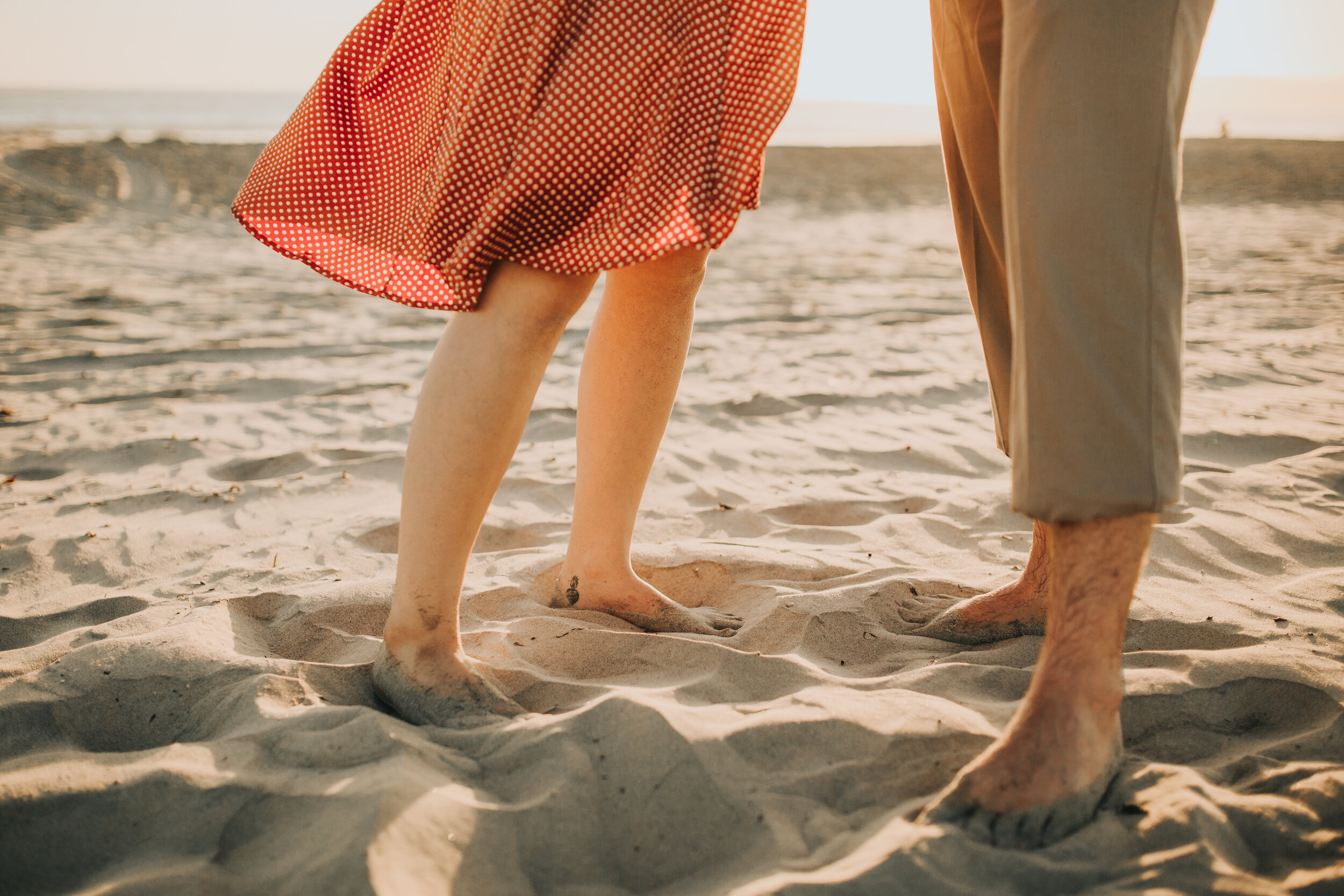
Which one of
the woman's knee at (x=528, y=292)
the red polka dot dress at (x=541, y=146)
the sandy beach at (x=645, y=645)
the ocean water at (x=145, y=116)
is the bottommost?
the sandy beach at (x=645, y=645)

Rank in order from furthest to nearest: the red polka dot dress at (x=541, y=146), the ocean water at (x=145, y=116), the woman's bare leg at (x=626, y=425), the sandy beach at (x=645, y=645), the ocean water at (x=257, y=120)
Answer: the ocean water at (x=257, y=120) < the ocean water at (x=145, y=116) < the woman's bare leg at (x=626, y=425) < the red polka dot dress at (x=541, y=146) < the sandy beach at (x=645, y=645)

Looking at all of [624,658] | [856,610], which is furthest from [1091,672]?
[624,658]

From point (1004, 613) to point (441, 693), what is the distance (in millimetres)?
968

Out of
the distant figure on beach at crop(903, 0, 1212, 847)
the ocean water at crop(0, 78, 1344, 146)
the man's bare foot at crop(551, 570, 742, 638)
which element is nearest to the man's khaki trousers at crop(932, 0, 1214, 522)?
the distant figure on beach at crop(903, 0, 1212, 847)

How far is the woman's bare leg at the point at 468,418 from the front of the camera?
1151mm

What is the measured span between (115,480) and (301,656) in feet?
3.95

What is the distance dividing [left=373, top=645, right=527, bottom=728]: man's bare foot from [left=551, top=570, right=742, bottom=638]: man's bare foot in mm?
336

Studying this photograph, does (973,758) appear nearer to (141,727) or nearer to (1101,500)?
(1101,500)

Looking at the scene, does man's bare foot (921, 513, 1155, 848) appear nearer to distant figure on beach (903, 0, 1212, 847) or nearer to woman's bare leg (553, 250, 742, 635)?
distant figure on beach (903, 0, 1212, 847)

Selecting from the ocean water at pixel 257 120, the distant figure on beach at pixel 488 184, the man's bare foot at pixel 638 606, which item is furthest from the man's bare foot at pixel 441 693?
the ocean water at pixel 257 120

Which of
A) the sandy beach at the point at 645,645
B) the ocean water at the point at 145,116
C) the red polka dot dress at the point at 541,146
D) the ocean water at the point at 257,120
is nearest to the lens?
the sandy beach at the point at 645,645

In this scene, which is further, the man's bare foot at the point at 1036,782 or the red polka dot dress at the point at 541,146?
the red polka dot dress at the point at 541,146

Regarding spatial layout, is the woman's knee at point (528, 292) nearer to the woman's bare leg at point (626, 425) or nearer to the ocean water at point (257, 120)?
the woman's bare leg at point (626, 425)

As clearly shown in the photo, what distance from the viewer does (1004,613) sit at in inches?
59.4
